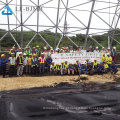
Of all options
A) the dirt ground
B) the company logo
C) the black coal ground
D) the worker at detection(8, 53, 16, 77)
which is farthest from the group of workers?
the black coal ground

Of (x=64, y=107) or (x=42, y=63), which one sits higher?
(x=42, y=63)

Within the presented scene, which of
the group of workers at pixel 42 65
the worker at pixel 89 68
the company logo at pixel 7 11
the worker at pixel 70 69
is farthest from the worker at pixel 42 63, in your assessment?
the company logo at pixel 7 11

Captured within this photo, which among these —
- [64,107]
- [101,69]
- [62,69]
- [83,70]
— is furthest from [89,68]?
[64,107]

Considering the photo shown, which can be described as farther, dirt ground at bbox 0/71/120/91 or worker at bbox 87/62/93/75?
worker at bbox 87/62/93/75

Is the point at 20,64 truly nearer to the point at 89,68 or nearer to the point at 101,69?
the point at 89,68

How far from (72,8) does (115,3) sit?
3394mm

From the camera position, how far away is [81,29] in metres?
13.0

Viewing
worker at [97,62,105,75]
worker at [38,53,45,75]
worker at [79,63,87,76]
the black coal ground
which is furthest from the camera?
worker at [97,62,105,75]

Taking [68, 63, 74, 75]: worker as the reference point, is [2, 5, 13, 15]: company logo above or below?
above

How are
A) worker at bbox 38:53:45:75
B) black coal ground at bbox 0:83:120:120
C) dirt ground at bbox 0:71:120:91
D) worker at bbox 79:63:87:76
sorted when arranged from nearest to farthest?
black coal ground at bbox 0:83:120:120 < dirt ground at bbox 0:71:120:91 < worker at bbox 38:53:45:75 < worker at bbox 79:63:87:76

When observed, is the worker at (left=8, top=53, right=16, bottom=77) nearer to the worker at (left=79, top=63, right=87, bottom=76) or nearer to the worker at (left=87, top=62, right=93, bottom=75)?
the worker at (left=79, top=63, right=87, bottom=76)

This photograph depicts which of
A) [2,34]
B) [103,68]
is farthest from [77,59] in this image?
[2,34]

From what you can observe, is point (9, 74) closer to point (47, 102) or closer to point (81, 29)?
point (47, 102)

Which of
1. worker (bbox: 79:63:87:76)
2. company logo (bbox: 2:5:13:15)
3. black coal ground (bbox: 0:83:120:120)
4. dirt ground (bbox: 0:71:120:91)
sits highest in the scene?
company logo (bbox: 2:5:13:15)
